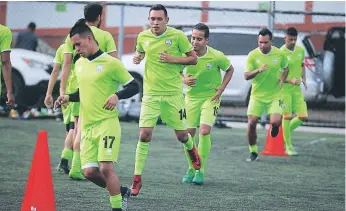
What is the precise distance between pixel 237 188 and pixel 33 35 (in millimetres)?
12643

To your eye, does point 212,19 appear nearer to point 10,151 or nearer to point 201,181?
point 10,151

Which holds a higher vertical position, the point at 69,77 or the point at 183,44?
the point at 183,44

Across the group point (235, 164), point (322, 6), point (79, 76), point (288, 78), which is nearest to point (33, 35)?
point (322, 6)

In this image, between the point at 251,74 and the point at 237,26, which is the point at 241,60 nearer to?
the point at 237,26

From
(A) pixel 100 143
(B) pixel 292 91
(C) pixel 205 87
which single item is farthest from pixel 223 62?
(B) pixel 292 91

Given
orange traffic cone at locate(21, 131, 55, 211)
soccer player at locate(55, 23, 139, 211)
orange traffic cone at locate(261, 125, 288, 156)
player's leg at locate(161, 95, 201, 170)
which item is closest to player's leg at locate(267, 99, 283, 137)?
orange traffic cone at locate(261, 125, 288, 156)

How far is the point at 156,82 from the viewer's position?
10.7 m

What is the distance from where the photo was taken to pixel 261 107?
47.8ft

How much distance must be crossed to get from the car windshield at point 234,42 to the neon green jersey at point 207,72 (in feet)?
29.9

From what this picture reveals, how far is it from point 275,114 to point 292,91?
1451 millimetres

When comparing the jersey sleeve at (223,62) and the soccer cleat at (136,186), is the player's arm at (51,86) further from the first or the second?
the jersey sleeve at (223,62)

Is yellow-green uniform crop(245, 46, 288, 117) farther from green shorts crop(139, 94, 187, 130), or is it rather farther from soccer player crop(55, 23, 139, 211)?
soccer player crop(55, 23, 139, 211)

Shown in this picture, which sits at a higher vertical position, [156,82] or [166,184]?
[156,82]

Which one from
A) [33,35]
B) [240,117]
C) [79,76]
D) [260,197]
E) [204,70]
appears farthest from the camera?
[33,35]
